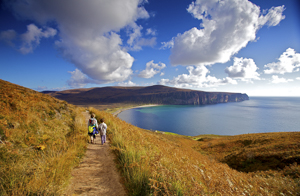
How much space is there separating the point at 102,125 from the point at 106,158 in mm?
2470

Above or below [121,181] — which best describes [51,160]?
above

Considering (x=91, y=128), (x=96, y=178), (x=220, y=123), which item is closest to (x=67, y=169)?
(x=96, y=178)

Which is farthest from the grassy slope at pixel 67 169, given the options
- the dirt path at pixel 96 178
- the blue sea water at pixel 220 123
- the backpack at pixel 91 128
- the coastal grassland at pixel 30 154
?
the blue sea water at pixel 220 123

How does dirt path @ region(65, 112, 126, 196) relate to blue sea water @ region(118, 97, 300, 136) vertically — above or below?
above

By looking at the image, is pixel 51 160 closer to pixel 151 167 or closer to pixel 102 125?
pixel 151 167

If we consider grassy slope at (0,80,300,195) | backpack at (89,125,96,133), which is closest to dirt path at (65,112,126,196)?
grassy slope at (0,80,300,195)

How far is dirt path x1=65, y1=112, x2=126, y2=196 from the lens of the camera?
3.44 m

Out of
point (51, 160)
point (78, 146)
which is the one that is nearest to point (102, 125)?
point (78, 146)

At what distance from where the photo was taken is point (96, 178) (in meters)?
4.07

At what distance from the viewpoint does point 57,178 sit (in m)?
3.26

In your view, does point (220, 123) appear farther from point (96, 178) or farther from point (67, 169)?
point (67, 169)

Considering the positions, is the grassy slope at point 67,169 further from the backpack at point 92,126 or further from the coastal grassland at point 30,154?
the backpack at point 92,126

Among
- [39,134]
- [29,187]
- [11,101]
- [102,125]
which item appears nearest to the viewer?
[29,187]

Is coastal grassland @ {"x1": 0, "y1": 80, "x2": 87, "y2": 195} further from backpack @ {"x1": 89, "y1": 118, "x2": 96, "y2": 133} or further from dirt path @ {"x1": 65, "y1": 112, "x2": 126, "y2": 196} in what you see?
backpack @ {"x1": 89, "y1": 118, "x2": 96, "y2": 133}
